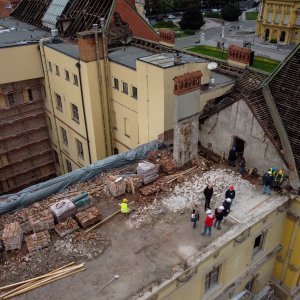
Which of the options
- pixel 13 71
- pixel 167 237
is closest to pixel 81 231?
pixel 167 237

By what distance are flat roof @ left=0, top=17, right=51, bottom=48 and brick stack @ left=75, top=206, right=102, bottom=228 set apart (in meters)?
21.0

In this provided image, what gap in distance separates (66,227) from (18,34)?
27972mm

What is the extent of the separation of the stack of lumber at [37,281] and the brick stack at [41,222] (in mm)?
2607

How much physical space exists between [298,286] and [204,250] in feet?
33.8

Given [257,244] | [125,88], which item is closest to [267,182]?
[257,244]

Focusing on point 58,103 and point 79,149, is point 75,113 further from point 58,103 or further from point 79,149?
point 79,149

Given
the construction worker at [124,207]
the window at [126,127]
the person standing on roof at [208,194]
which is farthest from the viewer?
the window at [126,127]

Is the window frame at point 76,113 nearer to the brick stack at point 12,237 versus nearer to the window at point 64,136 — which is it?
the window at point 64,136

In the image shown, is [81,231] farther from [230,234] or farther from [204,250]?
[230,234]

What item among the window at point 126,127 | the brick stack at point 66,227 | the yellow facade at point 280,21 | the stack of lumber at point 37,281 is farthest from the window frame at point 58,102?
the yellow facade at point 280,21

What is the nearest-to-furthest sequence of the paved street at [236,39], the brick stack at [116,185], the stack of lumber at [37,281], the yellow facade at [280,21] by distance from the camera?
the stack of lumber at [37,281]
the brick stack at [116,185]
the paved street at [236,39]
the yellow facade at [280,21]

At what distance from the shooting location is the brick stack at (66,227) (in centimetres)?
1708

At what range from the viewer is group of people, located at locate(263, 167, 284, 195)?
770 inches

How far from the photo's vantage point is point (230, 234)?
17328 millimetres
